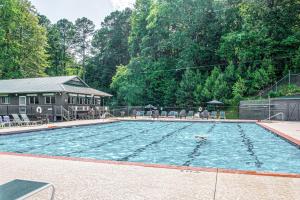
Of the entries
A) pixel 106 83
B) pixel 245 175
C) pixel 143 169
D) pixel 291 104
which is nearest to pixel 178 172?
pixel 143 169

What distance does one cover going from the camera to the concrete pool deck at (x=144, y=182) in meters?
3.91

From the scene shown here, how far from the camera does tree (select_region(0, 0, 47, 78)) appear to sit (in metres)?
37.0

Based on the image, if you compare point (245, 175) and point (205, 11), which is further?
point (205, 11)

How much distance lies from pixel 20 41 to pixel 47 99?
19.9m

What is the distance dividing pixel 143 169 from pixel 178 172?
29.8 inches

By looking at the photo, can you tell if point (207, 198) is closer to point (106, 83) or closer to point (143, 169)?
point (143, 169)

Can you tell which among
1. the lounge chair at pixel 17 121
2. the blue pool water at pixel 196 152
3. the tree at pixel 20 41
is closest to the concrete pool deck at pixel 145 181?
the blue pool water at pixel 196 152

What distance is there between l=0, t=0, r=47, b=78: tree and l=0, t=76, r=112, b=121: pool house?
11.4 meters

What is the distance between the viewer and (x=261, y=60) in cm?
2972

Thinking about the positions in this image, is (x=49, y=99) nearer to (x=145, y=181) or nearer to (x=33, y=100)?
(x=33, y=100)

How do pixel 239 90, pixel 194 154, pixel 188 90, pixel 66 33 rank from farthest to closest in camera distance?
pixel 66 33
pixel 188 90
pixel 239 90
pixel 194 154

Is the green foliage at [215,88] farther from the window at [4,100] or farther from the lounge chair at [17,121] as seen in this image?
the window at [4,100]

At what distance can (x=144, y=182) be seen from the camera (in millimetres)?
4582

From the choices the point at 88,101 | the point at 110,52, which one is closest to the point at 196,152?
the point at 88,101
